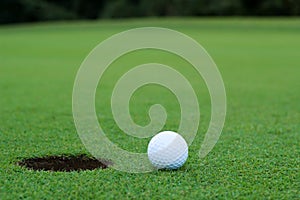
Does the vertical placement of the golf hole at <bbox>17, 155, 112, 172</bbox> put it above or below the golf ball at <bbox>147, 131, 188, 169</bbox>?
below

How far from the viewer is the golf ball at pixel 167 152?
3.05 m

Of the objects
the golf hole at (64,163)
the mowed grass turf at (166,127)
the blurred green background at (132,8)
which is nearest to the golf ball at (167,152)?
the mowed grass turf at (166,127)

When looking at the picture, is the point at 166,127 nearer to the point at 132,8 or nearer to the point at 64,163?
the point at 64,163

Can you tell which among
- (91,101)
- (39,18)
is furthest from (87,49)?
(39,18)

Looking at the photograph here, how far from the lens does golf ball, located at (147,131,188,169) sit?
10.0 ft

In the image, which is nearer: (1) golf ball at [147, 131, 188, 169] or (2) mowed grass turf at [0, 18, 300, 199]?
(2) mowed grass turf at [0, 18, 300, 199]

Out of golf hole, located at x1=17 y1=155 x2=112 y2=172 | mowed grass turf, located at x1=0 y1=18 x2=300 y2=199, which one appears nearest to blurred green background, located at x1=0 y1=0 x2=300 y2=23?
mowed grass turf, located at x1=0 y1=18 x2=300 y2=199

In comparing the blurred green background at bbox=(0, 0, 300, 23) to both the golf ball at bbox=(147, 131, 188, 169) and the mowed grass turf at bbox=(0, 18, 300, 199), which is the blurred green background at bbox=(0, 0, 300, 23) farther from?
the golf ball at bbox=(147, 131, 188, 169)

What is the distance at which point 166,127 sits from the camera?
15.0 feet

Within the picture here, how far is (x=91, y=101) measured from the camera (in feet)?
19.9

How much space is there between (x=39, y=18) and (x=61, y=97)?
29358 millimetres

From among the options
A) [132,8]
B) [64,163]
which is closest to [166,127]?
[64,163]

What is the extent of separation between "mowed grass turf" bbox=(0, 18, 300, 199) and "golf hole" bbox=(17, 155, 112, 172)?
9 centimetres

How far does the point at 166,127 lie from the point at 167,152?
60.1 inches
